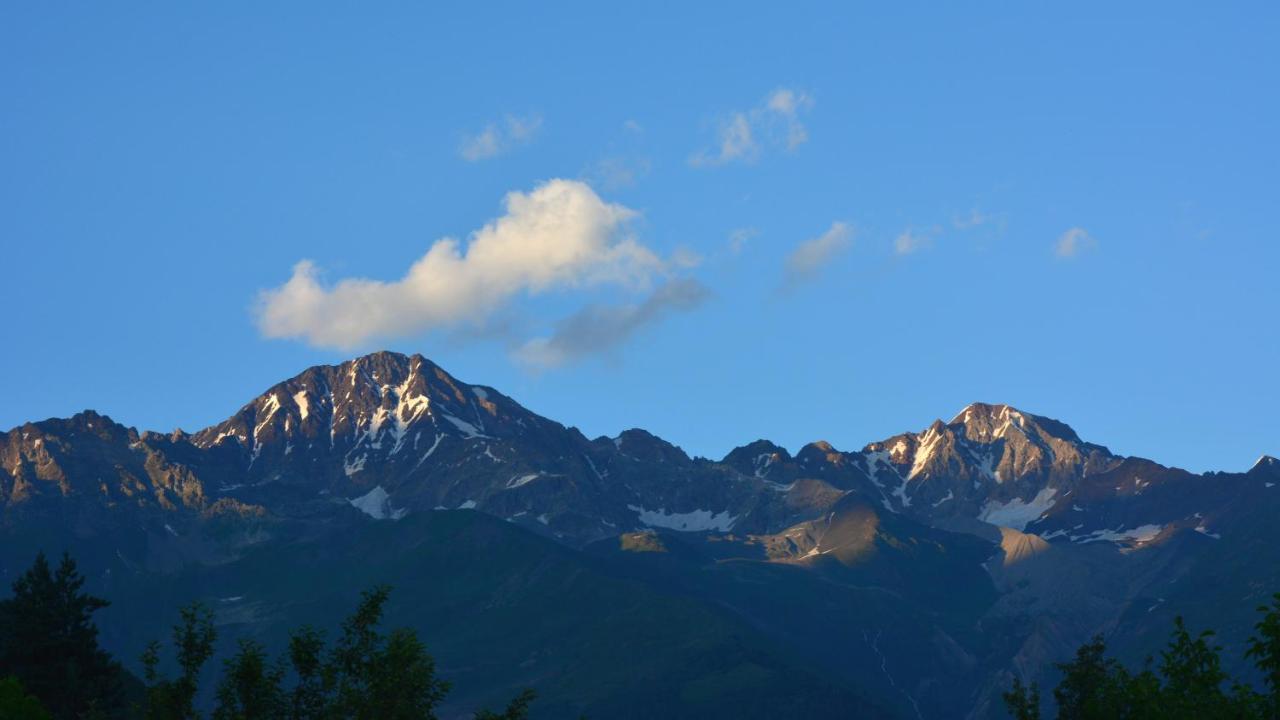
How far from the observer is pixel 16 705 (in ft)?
290

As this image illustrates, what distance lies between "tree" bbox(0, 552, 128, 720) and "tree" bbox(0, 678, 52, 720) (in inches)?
1573

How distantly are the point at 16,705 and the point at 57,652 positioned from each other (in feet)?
174

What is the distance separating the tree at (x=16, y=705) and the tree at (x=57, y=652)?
3995 cm

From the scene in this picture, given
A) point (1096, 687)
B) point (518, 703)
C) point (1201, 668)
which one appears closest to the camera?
point (518, 703)

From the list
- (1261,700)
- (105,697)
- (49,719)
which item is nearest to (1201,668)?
(1261,700)

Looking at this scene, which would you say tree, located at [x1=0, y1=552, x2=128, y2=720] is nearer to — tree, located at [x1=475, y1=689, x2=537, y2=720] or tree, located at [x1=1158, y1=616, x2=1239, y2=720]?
tree, located at [x1=475, y1=689, x2=537, y2=720]

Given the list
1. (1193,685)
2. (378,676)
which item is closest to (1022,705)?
(1193,685)

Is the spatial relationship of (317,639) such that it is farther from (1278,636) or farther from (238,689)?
(1278,636)

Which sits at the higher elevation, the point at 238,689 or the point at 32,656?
the point at 32,656

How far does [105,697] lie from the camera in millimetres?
133250

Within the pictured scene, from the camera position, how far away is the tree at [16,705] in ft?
285

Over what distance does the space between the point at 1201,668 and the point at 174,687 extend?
52.1 metres

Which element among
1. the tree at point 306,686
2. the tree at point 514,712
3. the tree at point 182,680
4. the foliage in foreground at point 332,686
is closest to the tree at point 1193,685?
the tree at point 514,712

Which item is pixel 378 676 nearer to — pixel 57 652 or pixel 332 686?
pixel 332 686
